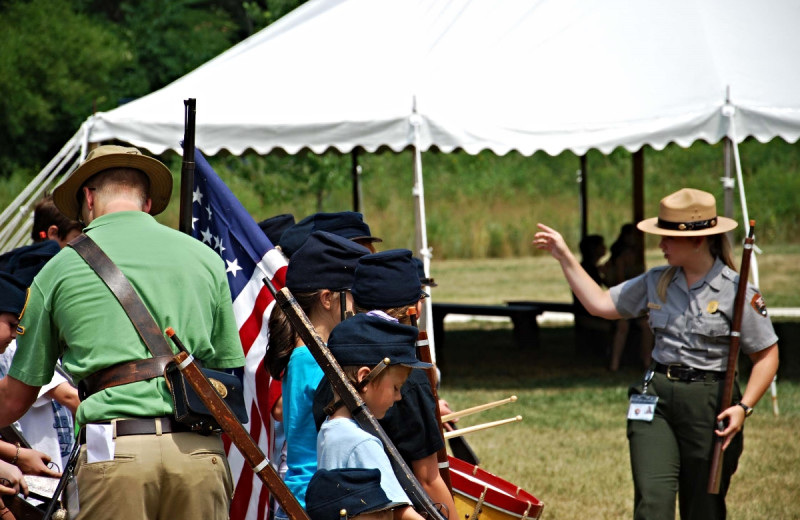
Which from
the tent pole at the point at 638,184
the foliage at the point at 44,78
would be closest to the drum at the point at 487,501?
the tent pole at the point at 638,184

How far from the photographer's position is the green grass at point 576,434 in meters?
6.55

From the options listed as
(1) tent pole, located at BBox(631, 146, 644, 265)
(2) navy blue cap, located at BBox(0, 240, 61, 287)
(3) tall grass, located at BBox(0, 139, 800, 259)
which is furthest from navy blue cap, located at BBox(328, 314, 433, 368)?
(3) tall grass, located at BBox(0, 139, 800, 259)

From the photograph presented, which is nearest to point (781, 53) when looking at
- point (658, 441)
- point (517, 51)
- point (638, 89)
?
point (638, 89)

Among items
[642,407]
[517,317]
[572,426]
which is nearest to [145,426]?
[642,407]

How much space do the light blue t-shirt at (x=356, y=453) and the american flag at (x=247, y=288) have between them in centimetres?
139

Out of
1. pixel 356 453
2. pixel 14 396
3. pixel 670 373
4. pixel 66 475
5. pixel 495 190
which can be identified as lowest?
pixel 495 190

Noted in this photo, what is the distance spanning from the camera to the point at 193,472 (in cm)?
323

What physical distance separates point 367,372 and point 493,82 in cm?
615

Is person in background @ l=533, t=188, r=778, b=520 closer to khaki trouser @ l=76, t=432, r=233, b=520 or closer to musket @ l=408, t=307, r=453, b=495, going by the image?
musket @ l=408, t=307, r=453, b=495

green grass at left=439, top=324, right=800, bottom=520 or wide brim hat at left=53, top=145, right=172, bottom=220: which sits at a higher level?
wide brim hat at left=53, top=145, right=172, bottom=220

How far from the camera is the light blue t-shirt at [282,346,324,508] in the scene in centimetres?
350

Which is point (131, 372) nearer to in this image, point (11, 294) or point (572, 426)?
point (11, 294)

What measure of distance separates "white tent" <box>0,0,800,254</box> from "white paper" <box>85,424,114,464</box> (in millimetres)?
5489

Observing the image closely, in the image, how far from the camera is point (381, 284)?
3.67 m
